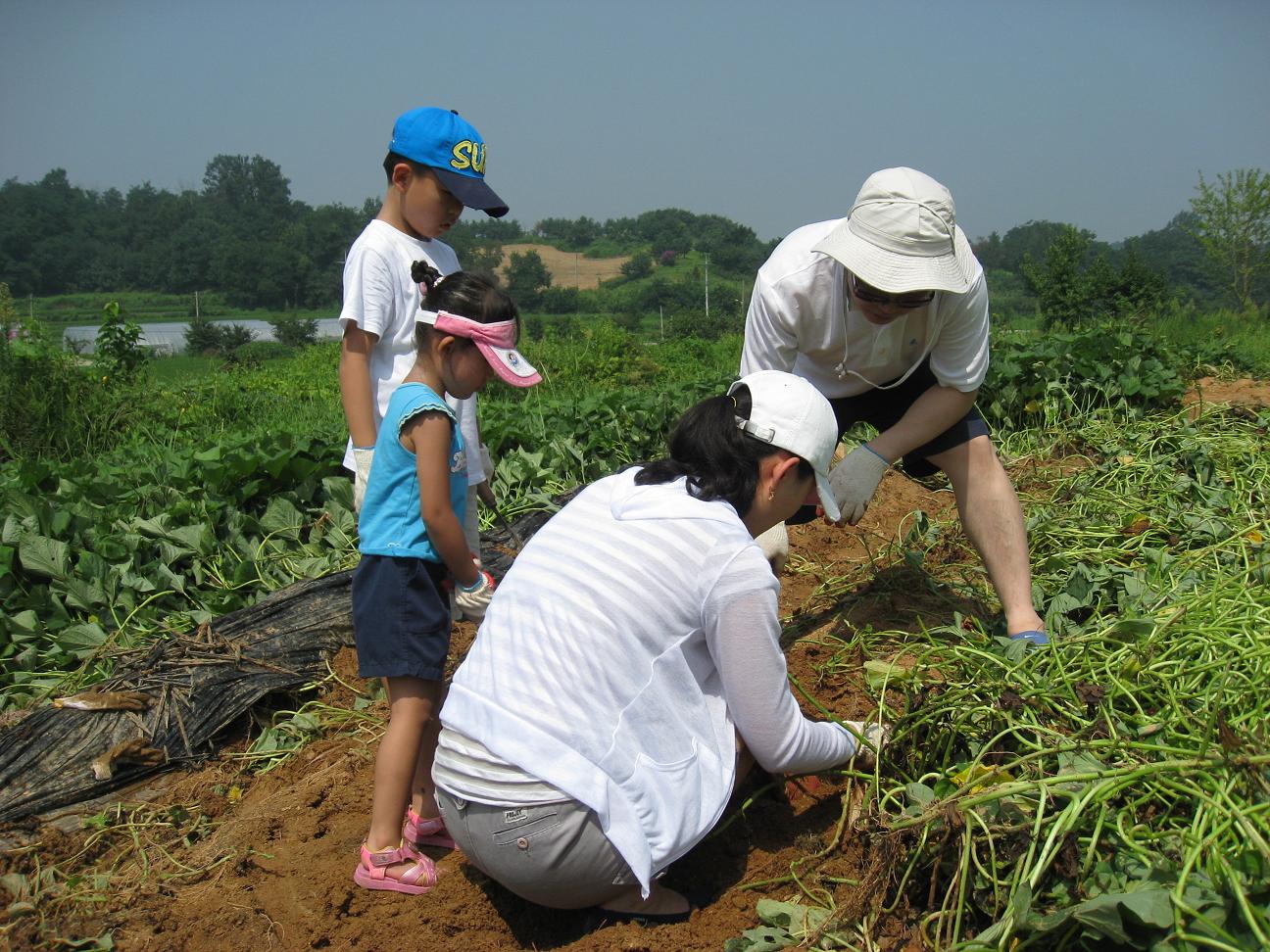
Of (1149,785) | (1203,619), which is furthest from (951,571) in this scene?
(1149,785)

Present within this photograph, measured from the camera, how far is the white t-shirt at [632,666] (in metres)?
1.57

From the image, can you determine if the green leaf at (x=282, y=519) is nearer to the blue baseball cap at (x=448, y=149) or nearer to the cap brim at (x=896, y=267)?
the blue baseball cap at (x=448, y=149)

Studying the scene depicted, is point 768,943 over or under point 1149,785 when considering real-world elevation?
under

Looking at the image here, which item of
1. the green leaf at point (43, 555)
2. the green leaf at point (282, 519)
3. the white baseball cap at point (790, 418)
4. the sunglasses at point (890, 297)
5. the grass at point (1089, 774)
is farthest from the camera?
the green leaf at point (282, 519)

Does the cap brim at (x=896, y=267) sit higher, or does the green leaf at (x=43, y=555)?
the cap brim at (x=896, y=267)

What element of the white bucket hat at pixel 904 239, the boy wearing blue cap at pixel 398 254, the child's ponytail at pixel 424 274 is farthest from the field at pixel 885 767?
the child's ponytail at pixel 424 274

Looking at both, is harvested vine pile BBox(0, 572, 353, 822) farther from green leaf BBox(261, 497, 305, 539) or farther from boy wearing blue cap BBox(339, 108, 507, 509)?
boy wearing blue cap BBox(339, 108, 507, 509)

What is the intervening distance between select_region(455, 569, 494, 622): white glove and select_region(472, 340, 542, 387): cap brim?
44cm

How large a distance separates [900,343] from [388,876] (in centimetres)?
174

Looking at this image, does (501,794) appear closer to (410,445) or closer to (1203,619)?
(410,445)

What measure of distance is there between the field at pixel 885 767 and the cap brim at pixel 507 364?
93cm

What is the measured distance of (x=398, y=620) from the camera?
2057 millimetres

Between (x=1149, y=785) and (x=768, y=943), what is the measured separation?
2.21 feet

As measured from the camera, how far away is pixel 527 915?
193 centimetres
